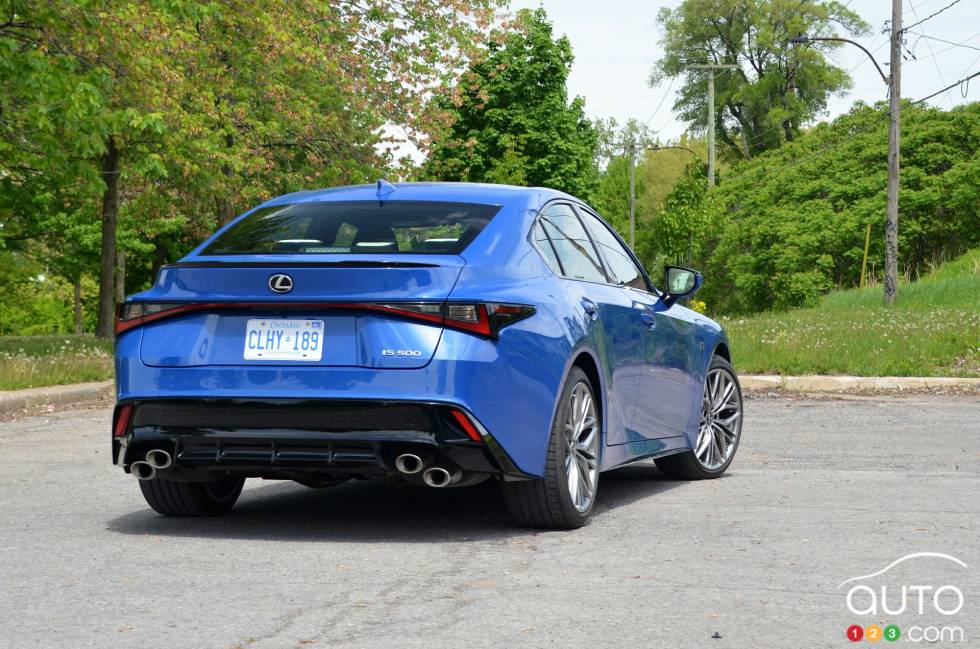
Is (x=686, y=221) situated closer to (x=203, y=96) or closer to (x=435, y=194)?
(x=203, y=96)

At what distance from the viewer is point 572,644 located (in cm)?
421

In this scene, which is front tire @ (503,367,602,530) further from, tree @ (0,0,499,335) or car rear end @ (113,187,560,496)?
tree @ (0,0,499,335)

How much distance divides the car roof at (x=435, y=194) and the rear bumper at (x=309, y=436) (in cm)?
136

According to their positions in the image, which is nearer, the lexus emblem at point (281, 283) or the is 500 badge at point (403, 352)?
the is 500 badge at point (403, 352)

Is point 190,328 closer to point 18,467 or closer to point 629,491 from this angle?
point 629,491

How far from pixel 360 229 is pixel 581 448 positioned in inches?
57.0

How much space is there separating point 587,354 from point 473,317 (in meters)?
0.95

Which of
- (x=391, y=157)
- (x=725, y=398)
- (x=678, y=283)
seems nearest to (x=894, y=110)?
(x=391, y=157)

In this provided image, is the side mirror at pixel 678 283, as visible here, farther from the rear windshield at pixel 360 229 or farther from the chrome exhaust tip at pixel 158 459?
the chrome exhaust tip at pixel 158 459

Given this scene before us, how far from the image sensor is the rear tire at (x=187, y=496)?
6660 millimetres

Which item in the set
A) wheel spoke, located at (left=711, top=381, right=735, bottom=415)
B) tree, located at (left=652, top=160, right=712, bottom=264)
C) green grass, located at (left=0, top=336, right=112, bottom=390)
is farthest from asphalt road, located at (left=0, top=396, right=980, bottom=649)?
tree, located at (left=652, top=160, right=712, bottom=264)

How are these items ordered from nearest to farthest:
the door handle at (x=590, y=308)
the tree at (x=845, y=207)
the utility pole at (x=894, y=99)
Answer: the door handle at (x=590, y=308) < the utility pole at (x=894, y=99) < the tree at (x=845, y=207)

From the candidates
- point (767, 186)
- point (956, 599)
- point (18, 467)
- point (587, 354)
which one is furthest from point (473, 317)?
point (767, 186)

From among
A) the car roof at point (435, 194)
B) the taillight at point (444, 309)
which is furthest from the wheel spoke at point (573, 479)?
the car roof at point (435, 194)
